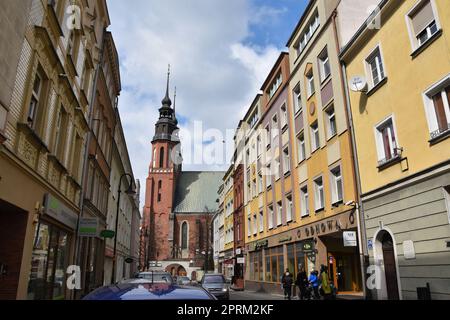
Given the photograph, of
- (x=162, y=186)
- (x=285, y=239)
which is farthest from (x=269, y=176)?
(x=162, y=186)

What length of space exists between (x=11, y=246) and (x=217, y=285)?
45.1 ft

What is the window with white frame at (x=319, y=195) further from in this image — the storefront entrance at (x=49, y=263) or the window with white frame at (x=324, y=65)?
the storefront entrance at (x=49, y=263)

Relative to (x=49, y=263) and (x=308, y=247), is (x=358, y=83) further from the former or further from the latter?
(x=49, y=263)

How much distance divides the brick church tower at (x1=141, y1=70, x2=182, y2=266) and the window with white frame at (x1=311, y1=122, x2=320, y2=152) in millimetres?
62843

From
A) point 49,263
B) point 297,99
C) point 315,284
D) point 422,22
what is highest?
point 297,99

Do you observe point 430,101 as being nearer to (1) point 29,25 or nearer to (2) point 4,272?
(1) point 29,25

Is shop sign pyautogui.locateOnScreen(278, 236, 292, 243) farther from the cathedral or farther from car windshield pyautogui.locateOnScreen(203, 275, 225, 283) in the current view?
the cathedral

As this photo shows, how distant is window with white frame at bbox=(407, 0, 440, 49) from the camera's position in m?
11.8

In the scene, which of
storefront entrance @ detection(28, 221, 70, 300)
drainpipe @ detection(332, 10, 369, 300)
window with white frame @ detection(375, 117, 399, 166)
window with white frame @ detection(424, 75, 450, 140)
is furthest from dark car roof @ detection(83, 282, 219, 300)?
drainpipe @ detection(332, 10, 369, 300)

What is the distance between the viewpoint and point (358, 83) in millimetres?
15570

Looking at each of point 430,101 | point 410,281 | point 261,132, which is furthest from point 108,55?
point 410,281

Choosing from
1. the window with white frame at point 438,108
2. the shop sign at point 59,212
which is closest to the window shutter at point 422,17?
the window with white frame at point 438,108

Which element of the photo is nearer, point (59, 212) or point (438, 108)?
point (438, 108)

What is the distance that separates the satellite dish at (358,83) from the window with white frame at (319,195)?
20.3 ft
